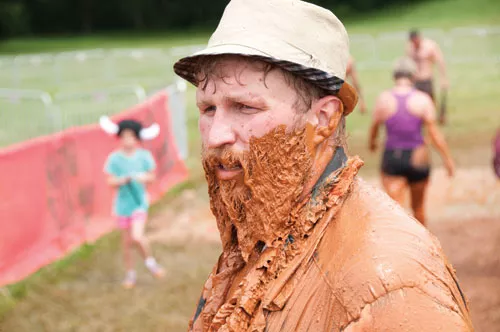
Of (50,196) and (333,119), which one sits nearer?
(333,119)

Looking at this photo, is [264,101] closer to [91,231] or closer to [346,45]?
[346,45]

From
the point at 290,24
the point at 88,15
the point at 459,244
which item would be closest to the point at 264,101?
the point at 290,24

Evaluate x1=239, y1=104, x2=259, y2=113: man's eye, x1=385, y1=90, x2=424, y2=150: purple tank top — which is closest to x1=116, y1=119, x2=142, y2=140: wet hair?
x1=385, y1=90, x2=424, y2=150: purple tank top

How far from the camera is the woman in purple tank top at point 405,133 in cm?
724

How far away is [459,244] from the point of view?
8.00 metres

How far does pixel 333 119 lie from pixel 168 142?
A: 9793mm

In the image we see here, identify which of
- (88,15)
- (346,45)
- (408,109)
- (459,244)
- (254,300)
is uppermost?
(346,45)

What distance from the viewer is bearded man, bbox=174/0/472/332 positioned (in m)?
1.73

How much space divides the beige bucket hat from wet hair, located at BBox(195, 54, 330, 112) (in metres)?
0.02

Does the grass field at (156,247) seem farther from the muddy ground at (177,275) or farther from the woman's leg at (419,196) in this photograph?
the woman's leg at (419,196)

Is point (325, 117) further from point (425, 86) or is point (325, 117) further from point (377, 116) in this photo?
point (425, 86)

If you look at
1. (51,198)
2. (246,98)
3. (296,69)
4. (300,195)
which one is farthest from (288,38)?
(51,198)

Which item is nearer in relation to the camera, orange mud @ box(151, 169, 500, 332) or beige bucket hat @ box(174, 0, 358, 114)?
beige bucket hat @ box(174, 0, 358, 114)

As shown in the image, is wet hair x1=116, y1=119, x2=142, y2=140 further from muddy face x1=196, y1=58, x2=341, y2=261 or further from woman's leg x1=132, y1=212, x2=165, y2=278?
muddy face x1=196, y1=58, x2=341, y2=261
